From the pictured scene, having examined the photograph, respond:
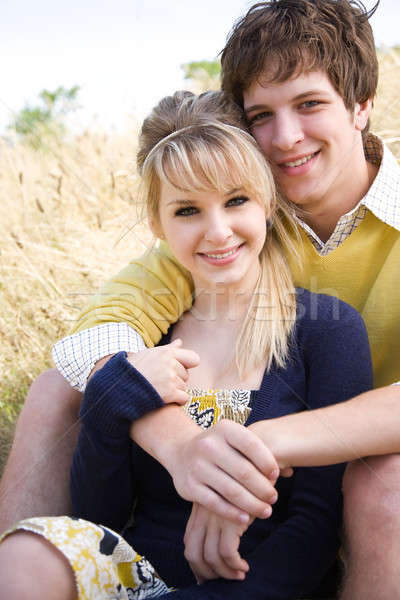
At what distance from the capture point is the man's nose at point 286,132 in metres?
1.95

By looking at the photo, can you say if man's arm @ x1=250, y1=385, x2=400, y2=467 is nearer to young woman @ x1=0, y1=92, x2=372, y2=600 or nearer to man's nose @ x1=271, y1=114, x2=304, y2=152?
young woman @ x1=0, y1=92, x2=372, y2=600

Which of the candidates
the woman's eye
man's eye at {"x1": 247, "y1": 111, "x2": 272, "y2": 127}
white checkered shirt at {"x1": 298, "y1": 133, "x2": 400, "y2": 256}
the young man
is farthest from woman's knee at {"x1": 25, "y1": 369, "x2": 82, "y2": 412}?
the woman's eye

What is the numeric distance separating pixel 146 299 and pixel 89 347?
0.79 feet

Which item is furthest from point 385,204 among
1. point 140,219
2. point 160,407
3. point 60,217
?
point 60,217

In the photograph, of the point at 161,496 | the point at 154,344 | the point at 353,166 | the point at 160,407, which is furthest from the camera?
the point at 353,166

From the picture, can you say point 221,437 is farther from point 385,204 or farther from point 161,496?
point 385,204

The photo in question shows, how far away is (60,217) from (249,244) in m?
2.81

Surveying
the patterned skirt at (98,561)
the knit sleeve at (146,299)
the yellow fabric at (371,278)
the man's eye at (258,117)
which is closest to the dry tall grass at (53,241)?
the knit sleeve at (146,299)

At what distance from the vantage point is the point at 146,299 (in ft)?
6.31

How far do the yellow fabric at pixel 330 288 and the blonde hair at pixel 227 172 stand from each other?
0.17m

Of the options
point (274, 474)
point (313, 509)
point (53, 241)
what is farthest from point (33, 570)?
point (53, 241)

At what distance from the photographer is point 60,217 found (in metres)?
4.36

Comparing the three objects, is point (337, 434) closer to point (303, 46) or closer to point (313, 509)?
point (313, 509)

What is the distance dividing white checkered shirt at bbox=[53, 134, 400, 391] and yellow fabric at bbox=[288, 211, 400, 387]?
38 millimetres
